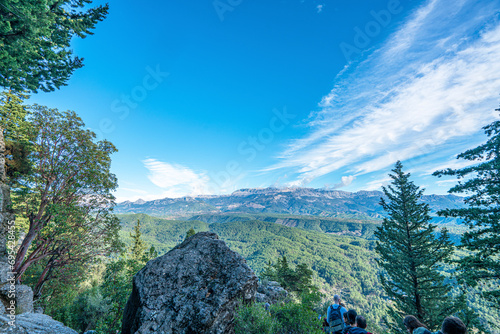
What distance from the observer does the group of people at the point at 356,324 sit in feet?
14.5

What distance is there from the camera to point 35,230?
11984mm

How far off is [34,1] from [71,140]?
10414 mm

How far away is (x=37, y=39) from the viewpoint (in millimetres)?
6969

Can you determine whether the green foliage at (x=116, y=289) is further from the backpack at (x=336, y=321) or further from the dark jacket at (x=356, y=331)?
the dark jacket at (x=356, y=331)

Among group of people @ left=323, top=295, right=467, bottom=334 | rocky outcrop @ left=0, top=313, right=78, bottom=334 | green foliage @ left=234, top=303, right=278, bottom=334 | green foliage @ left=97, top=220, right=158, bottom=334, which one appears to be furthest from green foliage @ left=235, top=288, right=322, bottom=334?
green foliage @ left=97, top=220, right=158, bottom=334

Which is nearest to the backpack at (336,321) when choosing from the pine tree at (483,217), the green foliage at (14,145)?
the pine tree at (483,217)

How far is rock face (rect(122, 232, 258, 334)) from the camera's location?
671 cm

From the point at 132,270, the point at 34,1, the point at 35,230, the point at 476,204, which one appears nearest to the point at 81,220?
the point at 35,230

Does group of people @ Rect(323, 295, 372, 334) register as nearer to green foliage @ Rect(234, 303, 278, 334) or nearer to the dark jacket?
the dark jacket

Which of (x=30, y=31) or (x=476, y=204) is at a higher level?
(x=30, y=31)

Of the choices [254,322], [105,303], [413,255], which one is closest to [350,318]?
[254,322]

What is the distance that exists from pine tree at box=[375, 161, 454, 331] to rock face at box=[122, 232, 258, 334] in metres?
16.7

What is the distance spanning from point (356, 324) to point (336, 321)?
82cm

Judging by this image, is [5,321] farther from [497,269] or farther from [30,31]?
[497,269]
